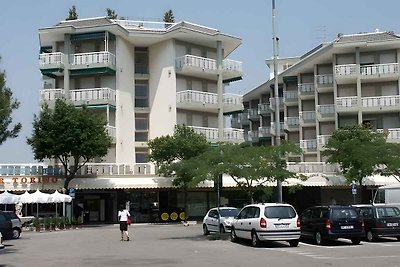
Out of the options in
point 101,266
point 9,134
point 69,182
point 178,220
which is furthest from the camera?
point 178,220

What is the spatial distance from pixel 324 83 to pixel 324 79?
1.25 ft

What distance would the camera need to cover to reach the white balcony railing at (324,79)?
5734cm

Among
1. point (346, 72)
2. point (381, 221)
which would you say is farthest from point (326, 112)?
point (381, 221)

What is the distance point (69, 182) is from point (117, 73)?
411 inches

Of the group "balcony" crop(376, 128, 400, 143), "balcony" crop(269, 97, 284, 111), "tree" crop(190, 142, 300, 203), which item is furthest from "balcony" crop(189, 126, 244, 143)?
"tree" crop(190, 142, 300, 203)

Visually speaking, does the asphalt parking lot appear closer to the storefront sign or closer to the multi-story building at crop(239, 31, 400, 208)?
the storefront sign

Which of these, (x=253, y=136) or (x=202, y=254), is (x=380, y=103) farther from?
(x=202, y=254)

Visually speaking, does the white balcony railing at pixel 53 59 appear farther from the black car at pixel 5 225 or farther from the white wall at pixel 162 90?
the black car at pixel 5 225

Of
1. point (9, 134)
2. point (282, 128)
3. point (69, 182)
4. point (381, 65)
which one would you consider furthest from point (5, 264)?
point (282, 128)

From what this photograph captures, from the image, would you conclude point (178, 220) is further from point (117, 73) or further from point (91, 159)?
point (117, 73)

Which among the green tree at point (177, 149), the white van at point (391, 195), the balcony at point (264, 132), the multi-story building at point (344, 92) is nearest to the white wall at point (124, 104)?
the green tree at point (177, 149)

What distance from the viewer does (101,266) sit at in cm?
1791

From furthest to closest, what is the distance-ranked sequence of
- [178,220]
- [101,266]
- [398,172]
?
[178,220]
[398,172]
[101,266]

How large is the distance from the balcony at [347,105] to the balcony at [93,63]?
2021 centimetres
